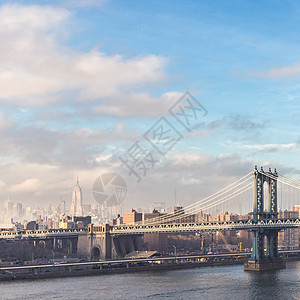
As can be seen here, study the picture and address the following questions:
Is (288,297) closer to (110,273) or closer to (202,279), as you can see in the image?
(202,279)

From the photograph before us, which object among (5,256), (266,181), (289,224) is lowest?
(5,256)

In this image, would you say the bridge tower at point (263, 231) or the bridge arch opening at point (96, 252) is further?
the bridge arch opening at point (96, 252)


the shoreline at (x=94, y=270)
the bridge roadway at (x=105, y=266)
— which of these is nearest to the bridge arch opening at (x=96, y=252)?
the bridge roadway at (x=105, y=266)

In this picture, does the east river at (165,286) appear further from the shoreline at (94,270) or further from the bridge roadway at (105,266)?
the bridge roadway at (105,266)

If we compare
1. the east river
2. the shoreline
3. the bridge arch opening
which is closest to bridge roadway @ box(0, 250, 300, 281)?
the shoreline

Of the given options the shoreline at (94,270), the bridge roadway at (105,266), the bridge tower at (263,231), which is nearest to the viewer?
the shoreline at (94,270)

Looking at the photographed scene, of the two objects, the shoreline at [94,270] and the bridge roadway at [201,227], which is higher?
the bridge roadway at [201,227]

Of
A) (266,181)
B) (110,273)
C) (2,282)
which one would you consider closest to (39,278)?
(2,282)
